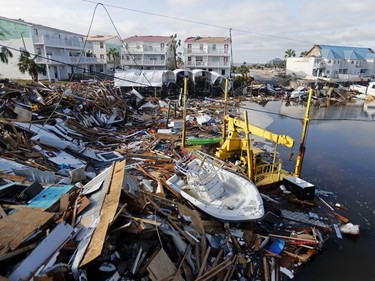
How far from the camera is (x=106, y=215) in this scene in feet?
18.2

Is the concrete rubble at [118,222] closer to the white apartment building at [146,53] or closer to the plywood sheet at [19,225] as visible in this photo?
the plywood sheet at [19,225]

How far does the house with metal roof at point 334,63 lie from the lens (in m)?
58.6

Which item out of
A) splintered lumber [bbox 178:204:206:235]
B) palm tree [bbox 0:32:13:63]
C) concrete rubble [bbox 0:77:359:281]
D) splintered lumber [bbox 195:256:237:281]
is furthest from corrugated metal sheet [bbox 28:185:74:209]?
palm tree [bbox 0:32:13:63]

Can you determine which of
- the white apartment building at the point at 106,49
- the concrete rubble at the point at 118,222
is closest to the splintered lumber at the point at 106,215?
the concrete rubble at the point at 118,222

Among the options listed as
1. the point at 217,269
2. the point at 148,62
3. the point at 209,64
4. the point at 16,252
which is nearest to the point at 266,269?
the point at 217,269

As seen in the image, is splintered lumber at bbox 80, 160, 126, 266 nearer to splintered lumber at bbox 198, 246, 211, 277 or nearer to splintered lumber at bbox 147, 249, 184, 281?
splintered lumber at bbox 147, 249, 184, 281

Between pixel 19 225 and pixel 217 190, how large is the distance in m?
6.23

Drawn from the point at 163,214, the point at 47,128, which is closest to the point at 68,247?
the point at 163,214

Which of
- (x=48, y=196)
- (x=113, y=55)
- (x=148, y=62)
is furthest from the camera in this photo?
(x=113, y=55)

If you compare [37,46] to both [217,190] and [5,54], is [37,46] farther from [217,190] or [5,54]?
[217,190]

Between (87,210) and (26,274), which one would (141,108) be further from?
(26,274)

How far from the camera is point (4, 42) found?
37094 mm

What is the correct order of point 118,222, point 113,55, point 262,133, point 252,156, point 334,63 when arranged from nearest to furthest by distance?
point 118,222 → point 262,133 → point 252,156 → point 113,55 → point 334,63

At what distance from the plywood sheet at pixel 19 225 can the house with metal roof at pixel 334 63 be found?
62.7 metres
